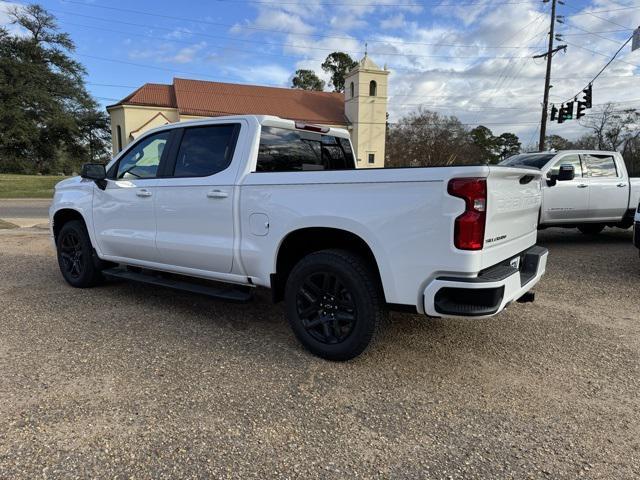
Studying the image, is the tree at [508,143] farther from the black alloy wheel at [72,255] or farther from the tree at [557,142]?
the black alloy wheel at [72,255]

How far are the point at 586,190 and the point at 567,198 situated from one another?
480 millimetres

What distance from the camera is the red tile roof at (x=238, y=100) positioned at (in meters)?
46.8

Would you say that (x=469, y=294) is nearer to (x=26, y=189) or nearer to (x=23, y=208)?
(x=23, y=208)

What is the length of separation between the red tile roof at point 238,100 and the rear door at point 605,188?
131 ft

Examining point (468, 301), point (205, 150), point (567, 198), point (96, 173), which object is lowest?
point (468, 301)

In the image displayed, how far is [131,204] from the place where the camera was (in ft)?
15.9

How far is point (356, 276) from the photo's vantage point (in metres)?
3.38

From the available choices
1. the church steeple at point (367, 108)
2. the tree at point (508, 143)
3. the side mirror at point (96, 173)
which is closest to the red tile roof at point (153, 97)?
the church steeple at point (367, 108)

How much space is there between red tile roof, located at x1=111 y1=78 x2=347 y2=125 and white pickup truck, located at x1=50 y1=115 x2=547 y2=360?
42995 mm

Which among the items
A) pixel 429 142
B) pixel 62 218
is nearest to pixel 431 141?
pixel 429 142

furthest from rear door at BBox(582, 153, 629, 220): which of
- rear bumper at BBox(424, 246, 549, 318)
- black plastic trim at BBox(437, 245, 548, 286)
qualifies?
rear bumper at BBox(424, 246, 549, 318)

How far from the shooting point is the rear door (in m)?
8.91

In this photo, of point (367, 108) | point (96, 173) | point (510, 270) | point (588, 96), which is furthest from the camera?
point (367, 108)

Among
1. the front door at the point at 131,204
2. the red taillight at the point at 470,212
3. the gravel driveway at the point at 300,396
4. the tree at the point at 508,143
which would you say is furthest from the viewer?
the tree at the point at 508,143
